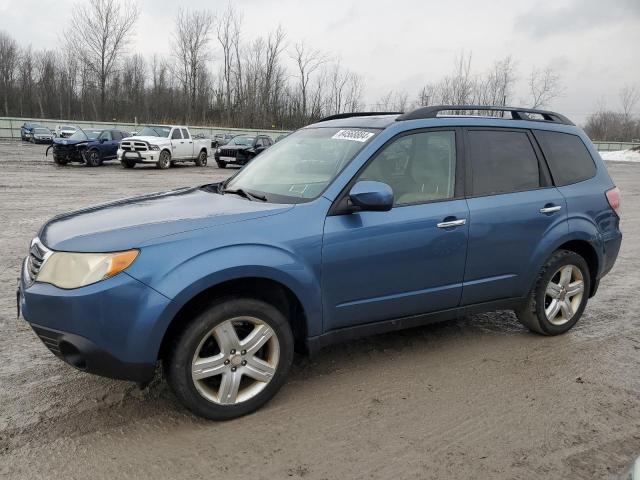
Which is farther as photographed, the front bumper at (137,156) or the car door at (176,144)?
the car door at (176,144)

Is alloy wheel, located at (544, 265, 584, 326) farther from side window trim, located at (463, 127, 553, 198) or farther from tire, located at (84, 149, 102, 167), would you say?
tire, located at (84, 149, 102, 167)

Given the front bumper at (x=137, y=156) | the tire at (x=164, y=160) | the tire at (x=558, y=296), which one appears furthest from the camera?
the tire at (x=164, y=160)

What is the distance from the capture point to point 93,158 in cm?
2212

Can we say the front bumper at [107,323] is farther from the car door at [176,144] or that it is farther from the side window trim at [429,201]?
the car door at [176,144]

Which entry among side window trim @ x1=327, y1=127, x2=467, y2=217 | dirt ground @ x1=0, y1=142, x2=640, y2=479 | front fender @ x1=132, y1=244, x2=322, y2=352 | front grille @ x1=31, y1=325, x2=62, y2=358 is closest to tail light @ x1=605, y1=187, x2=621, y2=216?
dirt ground @ x1=0, y1=142, x2=640, y2=479

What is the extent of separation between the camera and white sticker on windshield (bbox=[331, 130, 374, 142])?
11.8 feet

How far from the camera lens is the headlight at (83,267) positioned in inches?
104

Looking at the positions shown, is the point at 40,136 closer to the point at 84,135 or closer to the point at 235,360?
the point at 84,135

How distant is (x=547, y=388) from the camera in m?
3.51

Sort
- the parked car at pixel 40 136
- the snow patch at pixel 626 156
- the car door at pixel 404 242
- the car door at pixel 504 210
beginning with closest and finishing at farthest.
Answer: the car door at pixel 404 242 → the car door at pixel 504 210 → the parked car at pixel 40 136 → the snow patch at pixel 626 156

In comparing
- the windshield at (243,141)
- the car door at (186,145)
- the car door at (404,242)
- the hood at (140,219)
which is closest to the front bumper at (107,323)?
the hood at (140,219)

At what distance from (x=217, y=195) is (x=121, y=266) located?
1.19 metres

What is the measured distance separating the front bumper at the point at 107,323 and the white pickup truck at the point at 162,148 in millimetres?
19917

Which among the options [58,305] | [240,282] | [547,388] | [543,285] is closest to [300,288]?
[240,282]
